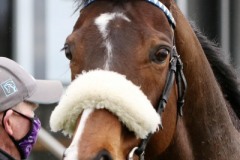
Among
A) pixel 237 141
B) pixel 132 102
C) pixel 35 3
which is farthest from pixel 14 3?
pixel 132 102

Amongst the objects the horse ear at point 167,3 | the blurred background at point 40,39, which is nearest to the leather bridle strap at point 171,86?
the horse ear at point 167,3

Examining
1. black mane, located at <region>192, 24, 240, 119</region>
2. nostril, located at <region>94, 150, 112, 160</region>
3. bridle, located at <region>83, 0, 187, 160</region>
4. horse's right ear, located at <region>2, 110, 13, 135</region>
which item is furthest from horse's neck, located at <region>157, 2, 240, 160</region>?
horse's right ear, located at <region>2, 110, 13, 135</region>

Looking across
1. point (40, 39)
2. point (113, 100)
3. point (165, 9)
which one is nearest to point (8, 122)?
point (113, 100)

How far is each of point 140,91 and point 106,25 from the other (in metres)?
0.37

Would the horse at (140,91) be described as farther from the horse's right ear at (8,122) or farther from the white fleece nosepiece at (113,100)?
the horse's right ear at (8,122)

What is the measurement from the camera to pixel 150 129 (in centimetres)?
363

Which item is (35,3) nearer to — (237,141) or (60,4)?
(60,4)

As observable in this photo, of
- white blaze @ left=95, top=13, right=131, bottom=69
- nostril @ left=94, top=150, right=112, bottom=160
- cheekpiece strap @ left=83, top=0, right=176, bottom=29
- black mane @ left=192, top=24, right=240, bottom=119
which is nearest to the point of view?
nostril @ left=94, top=150, right=112, bottom=160

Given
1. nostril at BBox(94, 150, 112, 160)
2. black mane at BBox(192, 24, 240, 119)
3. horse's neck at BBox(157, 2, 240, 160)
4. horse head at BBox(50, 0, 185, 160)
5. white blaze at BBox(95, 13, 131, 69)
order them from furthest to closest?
black mane at BBox(192, 24, 240, 119) < horse's neck at BBox(157, 2, 240, 160) < white blaze at BBox(95, 13, 131, 69) < horse head at BBox(50, 0, 185, 160) < nostril at BBox(94, 150, 112, 160)

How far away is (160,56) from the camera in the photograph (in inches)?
147

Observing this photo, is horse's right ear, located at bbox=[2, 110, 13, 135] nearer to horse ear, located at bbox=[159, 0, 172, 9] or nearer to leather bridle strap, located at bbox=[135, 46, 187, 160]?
leather bridle strap, located at bbox=[135, 46, 187, 160]

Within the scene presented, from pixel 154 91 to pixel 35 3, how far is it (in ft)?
12.2

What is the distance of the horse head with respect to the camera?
11.5ft

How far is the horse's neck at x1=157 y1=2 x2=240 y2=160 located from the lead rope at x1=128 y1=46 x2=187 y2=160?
4.3 inches
